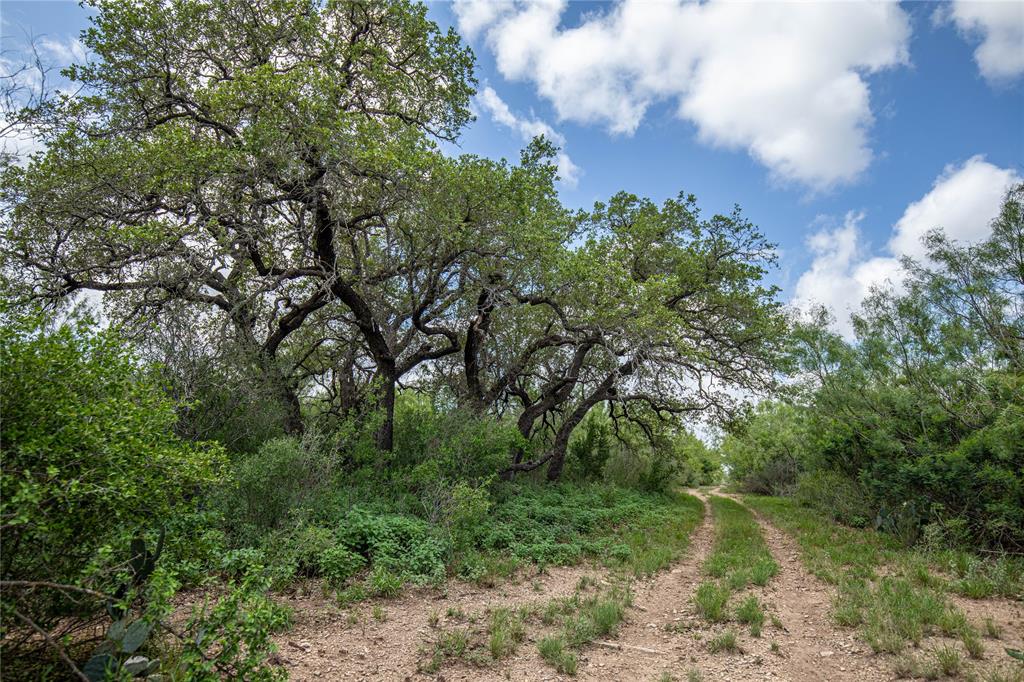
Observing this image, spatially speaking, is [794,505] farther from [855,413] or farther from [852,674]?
[852,674]

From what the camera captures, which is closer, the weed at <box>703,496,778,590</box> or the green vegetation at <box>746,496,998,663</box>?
the green vegetation at <box>746,496,998,663</box>

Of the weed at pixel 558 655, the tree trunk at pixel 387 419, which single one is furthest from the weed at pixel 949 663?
the tree trunk at pixel 387 419

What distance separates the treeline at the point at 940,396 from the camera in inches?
347

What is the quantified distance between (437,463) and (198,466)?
6.68 metres

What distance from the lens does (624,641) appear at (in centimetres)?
548

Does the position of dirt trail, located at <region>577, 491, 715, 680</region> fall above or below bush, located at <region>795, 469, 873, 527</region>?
below

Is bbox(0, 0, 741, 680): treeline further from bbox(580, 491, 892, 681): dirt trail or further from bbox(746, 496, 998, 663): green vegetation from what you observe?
bbox(746, 496, 998, 663): green vegetation

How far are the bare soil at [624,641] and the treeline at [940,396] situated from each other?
326cm

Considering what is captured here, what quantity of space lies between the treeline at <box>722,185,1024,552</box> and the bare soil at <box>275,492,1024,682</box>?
10.7 feet

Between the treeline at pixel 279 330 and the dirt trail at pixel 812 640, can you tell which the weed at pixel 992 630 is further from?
the treeline at pixel 279 330

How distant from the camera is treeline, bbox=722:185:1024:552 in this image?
881cm

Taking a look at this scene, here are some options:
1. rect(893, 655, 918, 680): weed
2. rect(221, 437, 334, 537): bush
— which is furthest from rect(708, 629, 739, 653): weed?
rect(221, 437, 334, 537): bush

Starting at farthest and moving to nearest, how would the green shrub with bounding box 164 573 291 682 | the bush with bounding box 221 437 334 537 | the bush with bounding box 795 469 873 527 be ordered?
the bush with bounding box 795 469 873 527 → the bush with bounding box 221 437 334 537 → the green shrub with bounding box 164 573 291 682

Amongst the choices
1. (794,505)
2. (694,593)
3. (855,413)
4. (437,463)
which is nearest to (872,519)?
(855,413)
